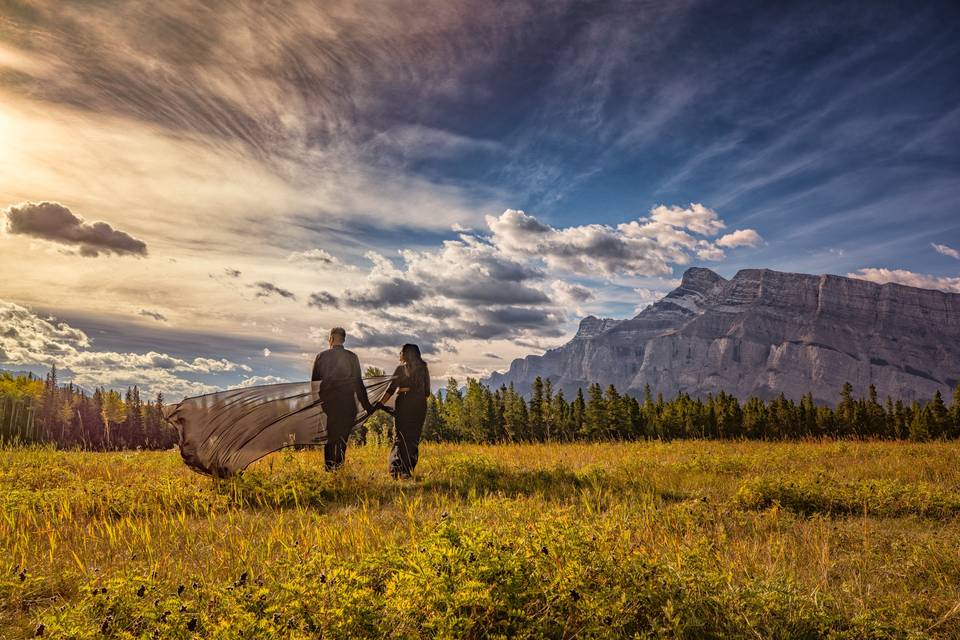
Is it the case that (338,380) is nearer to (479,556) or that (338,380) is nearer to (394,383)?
(394,383)

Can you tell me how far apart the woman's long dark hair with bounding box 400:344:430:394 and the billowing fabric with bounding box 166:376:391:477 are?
1.32 meters

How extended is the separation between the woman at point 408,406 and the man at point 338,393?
0.75m

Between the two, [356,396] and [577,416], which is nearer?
[356,396]

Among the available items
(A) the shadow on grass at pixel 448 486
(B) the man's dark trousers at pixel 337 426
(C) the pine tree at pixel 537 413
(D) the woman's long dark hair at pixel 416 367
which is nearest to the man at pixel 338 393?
Result: (B) the man's dark trousers at pixel 337 426

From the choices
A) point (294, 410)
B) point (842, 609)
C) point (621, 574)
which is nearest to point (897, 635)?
point (842, 609)

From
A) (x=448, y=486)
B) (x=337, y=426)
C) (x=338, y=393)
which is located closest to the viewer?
(x=448, y=486)

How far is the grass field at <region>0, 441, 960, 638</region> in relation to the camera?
3699 mm

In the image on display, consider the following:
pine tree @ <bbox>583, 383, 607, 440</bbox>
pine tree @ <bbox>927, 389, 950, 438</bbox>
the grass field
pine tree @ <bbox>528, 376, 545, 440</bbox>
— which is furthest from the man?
pine tree @ <bbox>927, 389, 950, 438</bbox>

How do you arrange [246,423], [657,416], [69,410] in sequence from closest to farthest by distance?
[246,423]
[69,410]
[657,416]

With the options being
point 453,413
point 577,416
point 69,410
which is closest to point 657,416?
point 577,416

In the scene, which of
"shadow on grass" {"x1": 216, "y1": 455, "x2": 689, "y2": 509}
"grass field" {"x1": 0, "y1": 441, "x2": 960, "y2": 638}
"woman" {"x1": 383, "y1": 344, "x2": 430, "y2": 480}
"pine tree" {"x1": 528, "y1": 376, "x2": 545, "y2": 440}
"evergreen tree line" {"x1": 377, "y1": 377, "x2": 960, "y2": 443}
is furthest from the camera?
"pine tree" {"x1": 528, "y1": 376, "x2": 545, "y2": 440}

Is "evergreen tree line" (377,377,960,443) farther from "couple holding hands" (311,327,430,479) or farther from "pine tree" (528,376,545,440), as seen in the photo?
"couple holding hands" (311,327,430,479)

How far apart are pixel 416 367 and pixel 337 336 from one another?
6.59 feet

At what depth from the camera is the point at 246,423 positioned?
36.1 feet
